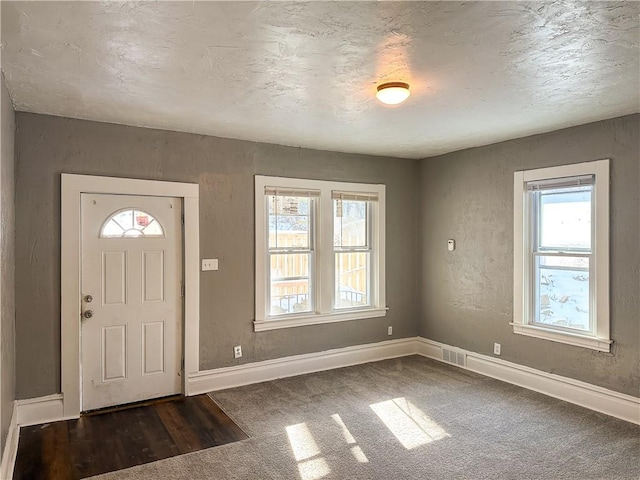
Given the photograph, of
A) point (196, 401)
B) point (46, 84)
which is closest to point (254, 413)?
point (196, 401)

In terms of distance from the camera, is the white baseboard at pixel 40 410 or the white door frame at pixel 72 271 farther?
the white door frame at pixel 72 271

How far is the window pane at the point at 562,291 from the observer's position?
3984 millimetres

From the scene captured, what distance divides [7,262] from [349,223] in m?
3.47

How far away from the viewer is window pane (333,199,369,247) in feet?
17.1

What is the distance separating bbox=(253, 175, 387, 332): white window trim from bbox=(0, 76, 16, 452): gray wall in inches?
83.6

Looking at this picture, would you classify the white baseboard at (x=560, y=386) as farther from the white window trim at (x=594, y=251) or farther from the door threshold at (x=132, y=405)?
the door threshold at (x=132, y=405)

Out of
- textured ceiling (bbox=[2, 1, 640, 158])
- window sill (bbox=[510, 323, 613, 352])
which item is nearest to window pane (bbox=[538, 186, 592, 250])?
textured ceiling (bbox=[2, 1, 640, 158])

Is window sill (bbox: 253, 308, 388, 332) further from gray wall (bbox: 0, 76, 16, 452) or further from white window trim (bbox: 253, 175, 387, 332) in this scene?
gray wall (bbox: 0, 76, 16, 452)

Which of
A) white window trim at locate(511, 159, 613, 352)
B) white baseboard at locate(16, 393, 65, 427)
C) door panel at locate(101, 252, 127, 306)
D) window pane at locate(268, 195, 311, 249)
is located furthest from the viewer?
window pane at locate(268, 195, 311, 249)

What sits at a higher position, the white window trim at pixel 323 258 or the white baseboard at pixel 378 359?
the white window trim at pixel 323 258

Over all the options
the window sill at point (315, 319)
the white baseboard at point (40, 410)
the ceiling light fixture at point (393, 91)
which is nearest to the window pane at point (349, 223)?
the window sill at point (315, 319)

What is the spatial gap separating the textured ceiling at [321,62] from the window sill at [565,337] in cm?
193

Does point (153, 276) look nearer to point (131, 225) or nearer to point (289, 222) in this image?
point (131, 225)

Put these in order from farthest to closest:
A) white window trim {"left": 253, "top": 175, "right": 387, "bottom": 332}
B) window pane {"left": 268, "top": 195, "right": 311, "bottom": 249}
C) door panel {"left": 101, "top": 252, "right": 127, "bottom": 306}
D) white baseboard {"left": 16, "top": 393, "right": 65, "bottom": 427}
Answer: window pane {"left": 268, "top": 195, "right": 311, "bottom": 249}, white window trim {"left": 253, "top": 175, "right": 387, "bottom": 332}, door panel {"left": 101, "top": 252, "right": 127, "bottom": 306}, white baseboard {"left": 16, "top": 393, "right": 65, "bottom": 427}
